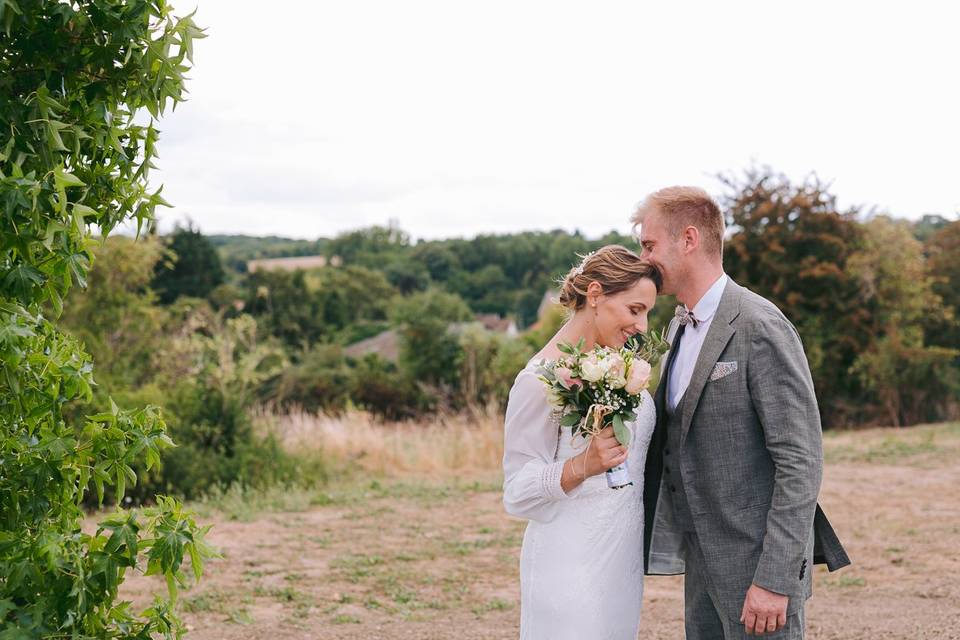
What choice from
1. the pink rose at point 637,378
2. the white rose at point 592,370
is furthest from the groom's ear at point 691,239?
the white rose at point 592,370

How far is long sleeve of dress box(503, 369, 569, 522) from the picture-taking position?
358cm

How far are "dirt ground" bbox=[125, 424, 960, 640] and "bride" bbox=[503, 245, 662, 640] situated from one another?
6.71 feet

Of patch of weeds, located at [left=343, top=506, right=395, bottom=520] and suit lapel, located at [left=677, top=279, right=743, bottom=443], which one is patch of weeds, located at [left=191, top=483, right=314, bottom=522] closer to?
patch of weeds, located at [left=343, top=506, right=395, bottom=520]

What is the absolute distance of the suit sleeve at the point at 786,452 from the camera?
3.26 m

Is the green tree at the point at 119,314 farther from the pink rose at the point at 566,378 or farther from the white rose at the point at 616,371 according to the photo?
the white rose at the point at 616,371

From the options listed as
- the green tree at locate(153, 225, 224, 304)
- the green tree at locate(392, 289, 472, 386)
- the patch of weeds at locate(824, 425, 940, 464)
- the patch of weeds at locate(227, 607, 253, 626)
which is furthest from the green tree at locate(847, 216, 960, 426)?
the green tree at locate(153, 225, 224, 304)

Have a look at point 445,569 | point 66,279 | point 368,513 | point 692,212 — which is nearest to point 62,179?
point 66,279

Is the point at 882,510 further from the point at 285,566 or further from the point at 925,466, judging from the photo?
the point at 285,566

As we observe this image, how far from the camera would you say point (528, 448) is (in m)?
3.67

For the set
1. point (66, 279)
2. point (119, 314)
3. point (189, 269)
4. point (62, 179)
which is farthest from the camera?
point (189, 269)

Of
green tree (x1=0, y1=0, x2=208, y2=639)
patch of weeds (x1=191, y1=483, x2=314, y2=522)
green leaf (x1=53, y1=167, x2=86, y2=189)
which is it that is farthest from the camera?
patch of weeds (x1=191, y1=483, x2=314, y2=522)

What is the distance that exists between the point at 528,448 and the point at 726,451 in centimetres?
75

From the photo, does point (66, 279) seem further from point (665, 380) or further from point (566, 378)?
point (665, 380)

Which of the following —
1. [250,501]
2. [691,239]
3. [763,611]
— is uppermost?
[691,239]
